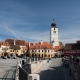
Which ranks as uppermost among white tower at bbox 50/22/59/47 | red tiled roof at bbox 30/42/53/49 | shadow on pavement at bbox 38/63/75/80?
white tower at bbox 50/22/59/47

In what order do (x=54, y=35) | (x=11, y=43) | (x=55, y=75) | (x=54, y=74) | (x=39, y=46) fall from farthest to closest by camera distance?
1. (x=54, y=35)
2. (x=39, y=46)
3. (x=11, y=43)
4. (x=54, y=74)
5. (x=55, y=75)

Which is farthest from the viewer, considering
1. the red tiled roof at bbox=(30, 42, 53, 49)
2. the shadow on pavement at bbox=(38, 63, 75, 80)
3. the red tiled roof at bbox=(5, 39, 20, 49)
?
the red tiled roof at bbox=(30, 42, 53, 49)

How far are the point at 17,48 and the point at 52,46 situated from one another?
18.8 metres

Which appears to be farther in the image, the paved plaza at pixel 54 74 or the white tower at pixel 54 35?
the white tower at pixel 54 35

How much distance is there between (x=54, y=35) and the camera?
348 feet

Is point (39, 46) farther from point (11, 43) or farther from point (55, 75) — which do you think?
point (55, 75)

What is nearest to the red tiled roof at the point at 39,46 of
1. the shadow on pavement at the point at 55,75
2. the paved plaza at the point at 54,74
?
the paved plaza at the point at 54,74

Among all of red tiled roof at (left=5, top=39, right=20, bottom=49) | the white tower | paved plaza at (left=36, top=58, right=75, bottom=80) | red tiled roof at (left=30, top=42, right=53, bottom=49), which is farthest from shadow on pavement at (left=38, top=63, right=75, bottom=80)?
the white tower

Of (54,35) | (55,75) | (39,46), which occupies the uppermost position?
(54,35)

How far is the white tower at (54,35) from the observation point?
102688mm

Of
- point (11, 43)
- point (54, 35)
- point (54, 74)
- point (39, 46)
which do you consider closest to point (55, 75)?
point (54, 74)

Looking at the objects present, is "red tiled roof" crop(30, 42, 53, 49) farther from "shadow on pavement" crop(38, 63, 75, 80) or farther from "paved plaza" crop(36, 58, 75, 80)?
"shadow on pavement" crop(38, 63, 75, 80)

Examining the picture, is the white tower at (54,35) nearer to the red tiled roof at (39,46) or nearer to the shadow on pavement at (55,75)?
the red tiled roof at (39,46)

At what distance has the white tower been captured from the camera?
103 metres
